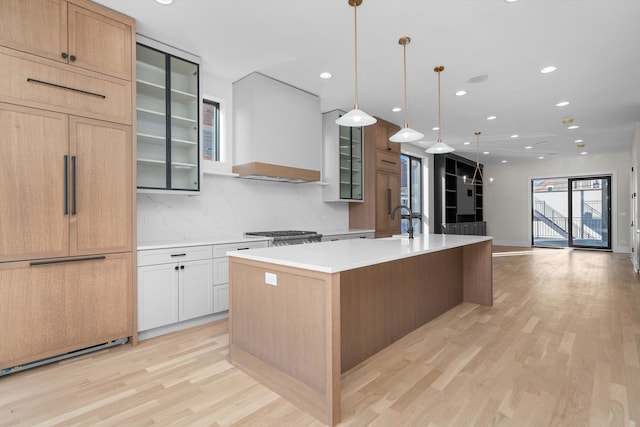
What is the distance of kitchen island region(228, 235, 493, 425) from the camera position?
1.75m

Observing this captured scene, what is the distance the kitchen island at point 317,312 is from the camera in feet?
5.74

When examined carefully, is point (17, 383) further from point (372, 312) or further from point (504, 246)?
point (504, 246)

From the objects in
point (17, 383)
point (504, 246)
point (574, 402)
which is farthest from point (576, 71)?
point (504, 246)

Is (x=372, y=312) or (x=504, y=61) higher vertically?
(x=504, y=61)

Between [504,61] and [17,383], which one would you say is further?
[504,61]

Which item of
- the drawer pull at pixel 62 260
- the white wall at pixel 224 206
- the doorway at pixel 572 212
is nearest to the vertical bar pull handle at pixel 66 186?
the drawer pull at pixel 62 260

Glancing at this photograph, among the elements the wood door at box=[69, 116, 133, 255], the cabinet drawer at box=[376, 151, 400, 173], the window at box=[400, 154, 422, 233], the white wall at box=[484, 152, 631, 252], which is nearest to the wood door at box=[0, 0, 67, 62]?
the wood door at box=[69, 116, 133, 255]

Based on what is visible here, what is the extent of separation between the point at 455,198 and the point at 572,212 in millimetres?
3901

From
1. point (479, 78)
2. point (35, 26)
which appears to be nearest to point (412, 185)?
point (479, 78)

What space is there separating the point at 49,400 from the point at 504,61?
15.7 feet

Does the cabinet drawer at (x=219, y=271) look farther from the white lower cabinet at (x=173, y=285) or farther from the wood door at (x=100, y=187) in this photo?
the wood door at (x=100, y=187)

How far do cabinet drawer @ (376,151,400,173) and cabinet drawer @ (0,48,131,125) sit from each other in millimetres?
3750

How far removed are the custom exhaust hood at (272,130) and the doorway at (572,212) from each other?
9332 mm

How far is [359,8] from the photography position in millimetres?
2602
